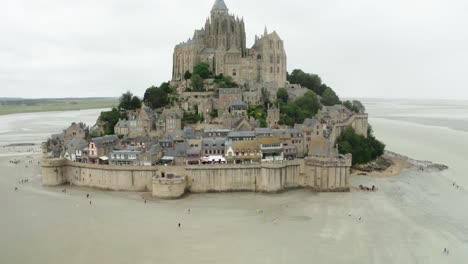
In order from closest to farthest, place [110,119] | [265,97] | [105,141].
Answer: [105,141] < [110,119] < [265,97]

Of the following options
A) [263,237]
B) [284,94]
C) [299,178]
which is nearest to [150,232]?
[263,237]

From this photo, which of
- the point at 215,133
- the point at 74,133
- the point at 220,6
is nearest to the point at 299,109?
the point at 215,133

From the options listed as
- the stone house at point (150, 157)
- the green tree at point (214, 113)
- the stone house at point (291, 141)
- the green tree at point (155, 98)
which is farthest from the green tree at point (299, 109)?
the stone house at point (150, 157)

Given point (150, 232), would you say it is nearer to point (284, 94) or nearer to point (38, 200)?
point (38, 200)

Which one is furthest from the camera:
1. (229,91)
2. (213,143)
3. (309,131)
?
(229,91)

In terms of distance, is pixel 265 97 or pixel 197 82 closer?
pixel 265 97

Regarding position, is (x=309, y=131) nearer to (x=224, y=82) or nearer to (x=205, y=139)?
(x=205, y=139)

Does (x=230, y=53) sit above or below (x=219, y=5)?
below
